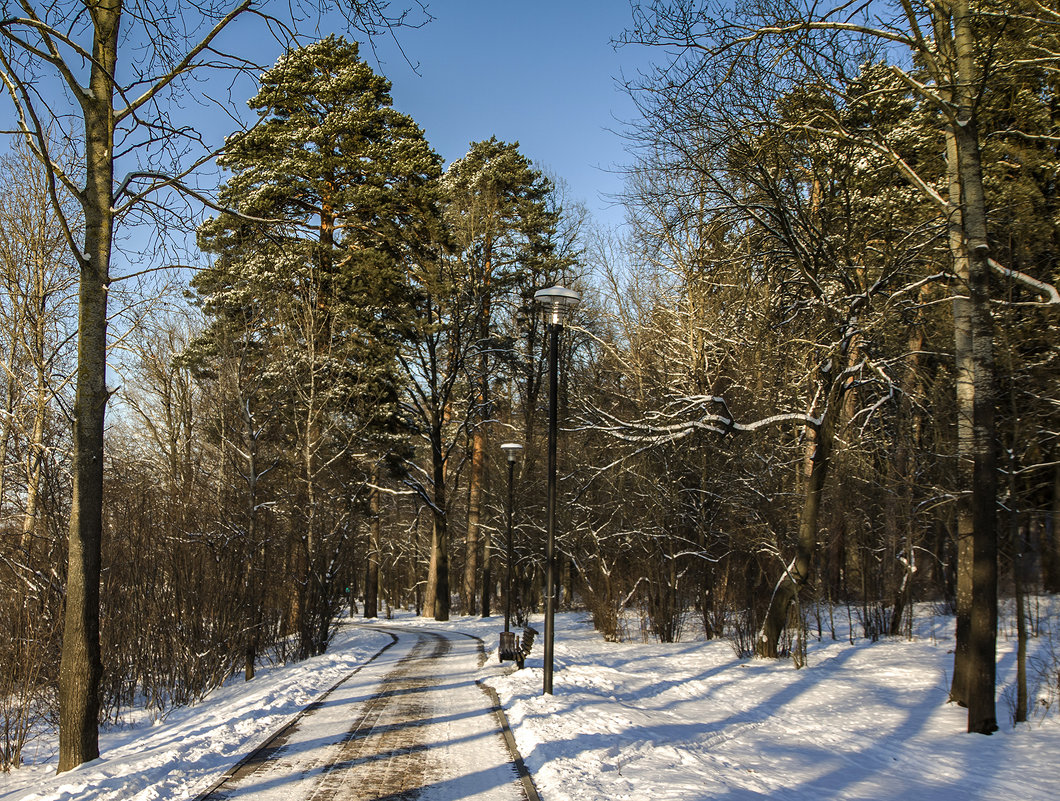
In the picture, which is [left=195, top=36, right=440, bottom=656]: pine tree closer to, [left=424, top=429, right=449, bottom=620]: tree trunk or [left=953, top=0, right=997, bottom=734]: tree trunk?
[left=424, top=429, right=449, bottom=620]: tree trunk

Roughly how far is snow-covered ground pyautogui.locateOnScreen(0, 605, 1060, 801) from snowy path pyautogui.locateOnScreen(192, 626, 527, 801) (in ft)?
1.07

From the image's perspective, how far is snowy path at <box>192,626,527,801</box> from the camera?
618 cm

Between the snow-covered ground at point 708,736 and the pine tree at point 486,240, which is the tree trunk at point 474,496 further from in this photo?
the snow-covered ground at point 708,736

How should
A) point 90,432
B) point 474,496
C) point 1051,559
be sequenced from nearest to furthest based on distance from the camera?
1. point 90,432
2. point 1051,559
3. point 474,496

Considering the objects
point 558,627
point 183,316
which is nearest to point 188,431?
point 183,316

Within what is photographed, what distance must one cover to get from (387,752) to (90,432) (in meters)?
4.36

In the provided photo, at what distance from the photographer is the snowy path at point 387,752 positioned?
6.18 meters

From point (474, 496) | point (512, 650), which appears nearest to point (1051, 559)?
point (512, 650)

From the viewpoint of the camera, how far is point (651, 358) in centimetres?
2295

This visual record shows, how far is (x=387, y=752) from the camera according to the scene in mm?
7516

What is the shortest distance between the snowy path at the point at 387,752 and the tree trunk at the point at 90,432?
172 centimetres

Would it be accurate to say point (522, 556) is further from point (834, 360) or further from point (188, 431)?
point (834, 360)

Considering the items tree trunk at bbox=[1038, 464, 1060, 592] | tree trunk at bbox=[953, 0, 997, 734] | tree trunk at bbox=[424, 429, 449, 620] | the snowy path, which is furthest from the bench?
tree trunk at bbox=[424, 429, 449, 620]

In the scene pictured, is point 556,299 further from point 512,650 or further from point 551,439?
point 512,650
